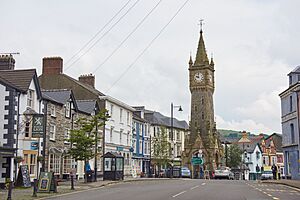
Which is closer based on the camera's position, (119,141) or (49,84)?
(49,84)

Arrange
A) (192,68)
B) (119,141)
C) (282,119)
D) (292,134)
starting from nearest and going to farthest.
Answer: (292,134)
(282,119)
(119,141)
(192,68)

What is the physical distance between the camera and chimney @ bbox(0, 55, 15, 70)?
114 ft

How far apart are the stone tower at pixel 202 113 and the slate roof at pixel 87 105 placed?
4380 cm

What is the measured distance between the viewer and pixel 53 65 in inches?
1984

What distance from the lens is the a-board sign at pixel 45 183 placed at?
24344mm

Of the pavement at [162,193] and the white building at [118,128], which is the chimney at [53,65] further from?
the pavement at [162,193]

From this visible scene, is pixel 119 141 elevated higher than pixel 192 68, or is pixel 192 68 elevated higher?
pixel 192 68

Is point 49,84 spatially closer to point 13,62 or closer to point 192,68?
point 13,62

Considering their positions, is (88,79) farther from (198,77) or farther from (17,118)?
(198,77)

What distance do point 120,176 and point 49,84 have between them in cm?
1493

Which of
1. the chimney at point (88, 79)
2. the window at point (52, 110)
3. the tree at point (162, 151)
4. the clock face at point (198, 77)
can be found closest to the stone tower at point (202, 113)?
the clock face at point (198, 77)

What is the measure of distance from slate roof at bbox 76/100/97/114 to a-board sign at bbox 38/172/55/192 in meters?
20.4

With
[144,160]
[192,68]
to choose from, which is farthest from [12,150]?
[192,68]

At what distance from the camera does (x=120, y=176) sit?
41.6 metres
